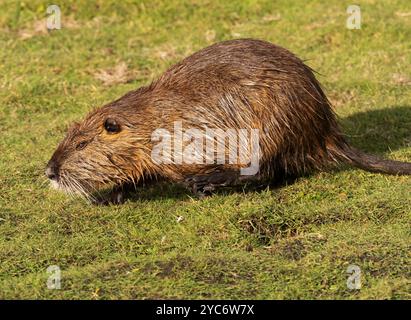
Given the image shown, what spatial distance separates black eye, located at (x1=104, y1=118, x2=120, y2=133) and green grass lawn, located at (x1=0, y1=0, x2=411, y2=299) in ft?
1.43

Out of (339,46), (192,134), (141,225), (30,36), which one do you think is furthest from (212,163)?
(30,36)

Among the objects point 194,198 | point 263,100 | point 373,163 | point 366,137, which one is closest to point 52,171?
point 194,198

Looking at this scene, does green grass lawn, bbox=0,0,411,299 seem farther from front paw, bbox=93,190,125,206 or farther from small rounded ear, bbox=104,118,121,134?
small rounded ear, bbox=104,118,121,134

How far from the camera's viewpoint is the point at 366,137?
237 inches

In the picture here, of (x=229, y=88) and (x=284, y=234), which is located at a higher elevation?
(x=229, y=88)

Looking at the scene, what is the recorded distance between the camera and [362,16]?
805cm

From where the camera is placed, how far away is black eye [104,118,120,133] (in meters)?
5.09

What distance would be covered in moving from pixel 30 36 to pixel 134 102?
3.11 m

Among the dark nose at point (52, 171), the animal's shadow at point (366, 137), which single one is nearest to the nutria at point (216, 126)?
the dark nose at point (52, 171)

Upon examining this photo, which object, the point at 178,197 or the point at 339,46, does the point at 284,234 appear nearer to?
the point at 178,197

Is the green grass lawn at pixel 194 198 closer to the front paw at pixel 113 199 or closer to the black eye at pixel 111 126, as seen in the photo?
the front paw at pixel 113 199

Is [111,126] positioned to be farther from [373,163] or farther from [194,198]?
[373,163]

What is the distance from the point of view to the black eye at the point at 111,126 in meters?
5.09

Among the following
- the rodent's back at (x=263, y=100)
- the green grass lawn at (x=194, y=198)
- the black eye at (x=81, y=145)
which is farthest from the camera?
the black eye at (x=81, y=145)
